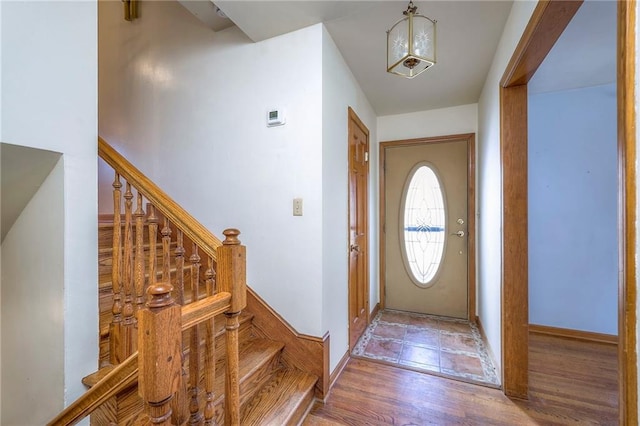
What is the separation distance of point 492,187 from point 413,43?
52.1 inches

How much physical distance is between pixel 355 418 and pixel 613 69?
326 cm

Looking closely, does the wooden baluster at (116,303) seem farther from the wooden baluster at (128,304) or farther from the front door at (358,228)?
the front door at (358,228)

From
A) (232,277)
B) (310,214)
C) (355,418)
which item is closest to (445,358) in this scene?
(355,418)

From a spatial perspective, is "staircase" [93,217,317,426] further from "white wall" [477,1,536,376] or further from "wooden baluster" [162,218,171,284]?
"white wall" [477,1,536,376]

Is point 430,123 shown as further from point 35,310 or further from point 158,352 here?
point 35,310

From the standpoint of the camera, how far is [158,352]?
666mm

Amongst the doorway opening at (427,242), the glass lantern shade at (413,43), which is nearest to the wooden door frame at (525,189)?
the glass lantern shade at (413,43)

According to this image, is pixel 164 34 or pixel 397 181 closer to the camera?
pixel 164 34

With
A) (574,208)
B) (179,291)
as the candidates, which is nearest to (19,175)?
(179,291)

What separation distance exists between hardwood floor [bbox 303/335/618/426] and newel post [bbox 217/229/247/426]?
0.78m

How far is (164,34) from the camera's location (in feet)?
7.53

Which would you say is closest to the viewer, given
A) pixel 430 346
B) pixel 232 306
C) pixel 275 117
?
pixel 232 306

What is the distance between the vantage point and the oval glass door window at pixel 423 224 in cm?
306

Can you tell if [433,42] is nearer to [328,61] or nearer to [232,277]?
[328,61]
